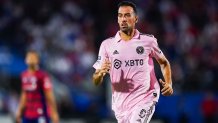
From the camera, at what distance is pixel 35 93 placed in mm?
12000

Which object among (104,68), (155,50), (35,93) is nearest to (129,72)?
(155,50)

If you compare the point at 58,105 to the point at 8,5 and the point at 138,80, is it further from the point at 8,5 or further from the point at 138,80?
the point at 138,80

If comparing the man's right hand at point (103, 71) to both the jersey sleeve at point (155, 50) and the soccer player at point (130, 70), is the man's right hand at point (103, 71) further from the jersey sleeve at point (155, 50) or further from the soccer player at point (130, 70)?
the jersey sleeve at point (155, 50)

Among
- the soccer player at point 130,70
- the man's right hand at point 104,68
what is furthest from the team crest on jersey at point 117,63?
the man's right hand at point 104,68

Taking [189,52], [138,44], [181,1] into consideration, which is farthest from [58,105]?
[138,44]

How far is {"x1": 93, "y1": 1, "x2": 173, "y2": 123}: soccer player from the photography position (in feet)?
27.1

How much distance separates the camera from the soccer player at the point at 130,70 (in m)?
8.25

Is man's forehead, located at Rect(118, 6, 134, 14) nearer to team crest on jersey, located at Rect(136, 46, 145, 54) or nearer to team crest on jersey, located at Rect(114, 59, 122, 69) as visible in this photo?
team crest on jersey, located at Rect(136, 46, 145, 54)

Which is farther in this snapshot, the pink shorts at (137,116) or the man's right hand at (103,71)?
the pink shorts at (137,116)

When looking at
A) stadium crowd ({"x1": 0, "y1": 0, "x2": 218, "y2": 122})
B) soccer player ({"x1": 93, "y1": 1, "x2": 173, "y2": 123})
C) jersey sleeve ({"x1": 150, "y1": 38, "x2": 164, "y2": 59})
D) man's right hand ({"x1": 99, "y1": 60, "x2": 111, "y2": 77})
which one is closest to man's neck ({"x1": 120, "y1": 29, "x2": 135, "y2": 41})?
soccer player ({"x1": 93, "y1": 1, "x2": 173, "y2": 123})

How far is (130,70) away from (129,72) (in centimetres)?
3

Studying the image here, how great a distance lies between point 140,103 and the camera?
8273 mm

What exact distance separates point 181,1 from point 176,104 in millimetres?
4455

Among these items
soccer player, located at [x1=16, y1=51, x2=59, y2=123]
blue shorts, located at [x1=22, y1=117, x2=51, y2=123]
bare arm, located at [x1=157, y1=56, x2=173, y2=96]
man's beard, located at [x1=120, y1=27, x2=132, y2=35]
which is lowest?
blue shorts, located at [x1=22, y1=117, x2=51, y2=123]
